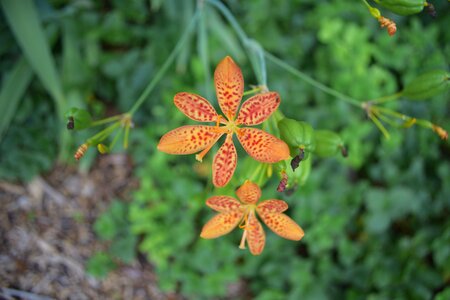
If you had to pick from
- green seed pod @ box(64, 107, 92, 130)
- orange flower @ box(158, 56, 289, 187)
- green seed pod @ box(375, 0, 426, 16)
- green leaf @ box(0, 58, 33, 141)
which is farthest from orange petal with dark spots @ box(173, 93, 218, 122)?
green leaf @ box(0, 58, 33, 141)

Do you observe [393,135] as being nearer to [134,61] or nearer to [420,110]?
[420,110]

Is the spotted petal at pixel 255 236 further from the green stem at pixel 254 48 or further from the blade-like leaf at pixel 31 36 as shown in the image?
the blade-like leaf at pixel 31 36

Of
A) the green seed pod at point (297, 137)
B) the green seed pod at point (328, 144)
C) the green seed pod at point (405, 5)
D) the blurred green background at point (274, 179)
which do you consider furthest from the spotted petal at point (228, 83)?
the blurred green background at point (274, 179)

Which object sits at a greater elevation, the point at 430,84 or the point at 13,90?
the point at 430,84

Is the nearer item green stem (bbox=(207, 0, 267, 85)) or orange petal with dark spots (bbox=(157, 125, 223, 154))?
orange petal with dark spots (bbox=(157, 125, 223, 154))

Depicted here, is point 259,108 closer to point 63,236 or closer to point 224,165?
point 224,165

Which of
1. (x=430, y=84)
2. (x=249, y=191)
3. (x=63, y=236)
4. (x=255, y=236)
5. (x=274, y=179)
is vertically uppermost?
(x=430, y=84)

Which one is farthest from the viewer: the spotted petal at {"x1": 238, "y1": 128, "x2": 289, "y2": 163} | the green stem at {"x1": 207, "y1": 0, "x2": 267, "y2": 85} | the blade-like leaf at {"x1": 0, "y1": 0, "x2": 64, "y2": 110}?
the blade-like leaf at {"x1": 0, "y1": 0, "x2": 64, "y2": 110}

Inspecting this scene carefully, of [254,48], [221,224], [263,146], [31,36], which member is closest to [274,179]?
[254,48]

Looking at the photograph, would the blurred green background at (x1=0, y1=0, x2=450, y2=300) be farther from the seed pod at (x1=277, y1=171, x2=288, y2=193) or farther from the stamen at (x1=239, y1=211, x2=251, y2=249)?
the seed pod at (x1=277, y1=171, x2=288, y2=193)
